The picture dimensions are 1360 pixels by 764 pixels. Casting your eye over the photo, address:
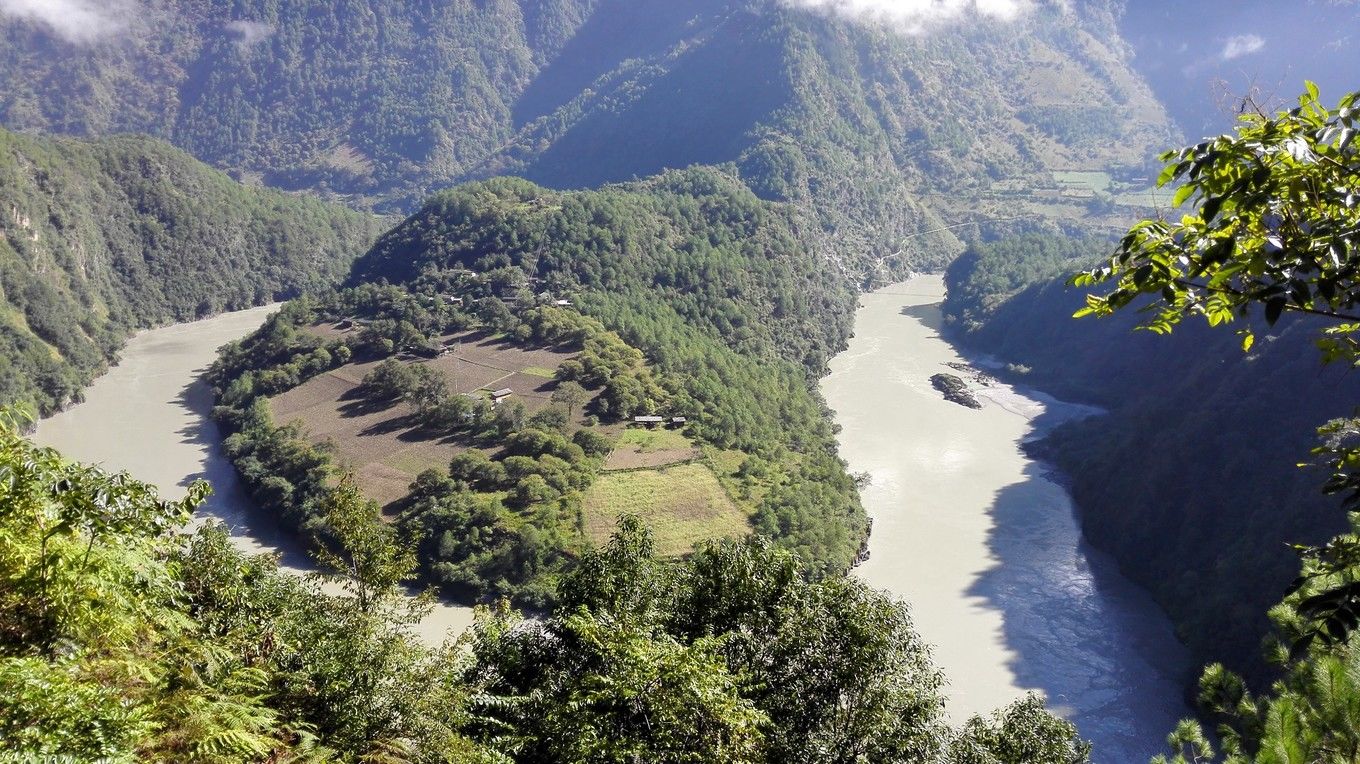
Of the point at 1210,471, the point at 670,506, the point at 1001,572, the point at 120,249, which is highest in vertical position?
the point at 120,249

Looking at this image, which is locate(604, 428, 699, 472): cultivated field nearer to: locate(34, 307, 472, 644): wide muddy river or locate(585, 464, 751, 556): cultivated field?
locate(585, 464, 751, 556): cultivated field

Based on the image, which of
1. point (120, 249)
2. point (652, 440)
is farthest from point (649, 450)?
point (120, 249)

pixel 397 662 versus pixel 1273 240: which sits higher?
pixel 1273 240

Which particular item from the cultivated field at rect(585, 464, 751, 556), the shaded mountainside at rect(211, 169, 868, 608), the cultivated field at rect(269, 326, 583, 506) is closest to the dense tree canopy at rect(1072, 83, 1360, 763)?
the shaded mountainside at rect(211, 169, 868, 608)

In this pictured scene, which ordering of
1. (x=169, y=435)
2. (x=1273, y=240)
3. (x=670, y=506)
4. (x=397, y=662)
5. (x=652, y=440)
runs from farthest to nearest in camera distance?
(x=169, y=435) → (x=652, y=440) → (x=670, y=506) → (x=397, y=662) → (x=1273, y=240)

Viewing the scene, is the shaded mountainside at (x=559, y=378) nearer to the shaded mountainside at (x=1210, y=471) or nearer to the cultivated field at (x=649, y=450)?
the cultivated field at (x=649, y=450)

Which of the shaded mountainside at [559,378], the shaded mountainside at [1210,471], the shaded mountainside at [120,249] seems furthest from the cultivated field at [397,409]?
the shaded mountainside at [1210,471]

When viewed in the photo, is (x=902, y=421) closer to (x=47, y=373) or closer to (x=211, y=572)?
(x=211, y=572)

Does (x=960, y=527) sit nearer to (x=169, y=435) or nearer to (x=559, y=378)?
(x=559, y=378)
